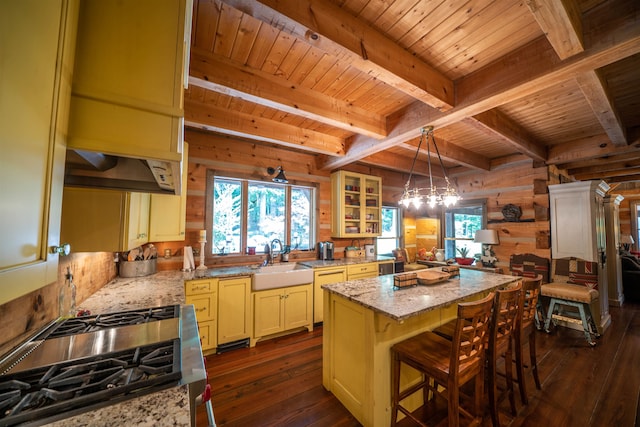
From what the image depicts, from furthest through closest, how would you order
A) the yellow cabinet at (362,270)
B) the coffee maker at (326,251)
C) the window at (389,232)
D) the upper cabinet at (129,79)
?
1. the window at (389,232)
2. the coffee maker at (326,251)
3. the yellow cabinet at (362,270)
4. the upper cabinet at (129,79)

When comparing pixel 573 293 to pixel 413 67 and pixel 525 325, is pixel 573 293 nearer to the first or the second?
pixel 525 325

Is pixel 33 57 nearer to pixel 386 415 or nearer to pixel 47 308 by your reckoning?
pixel 47 308

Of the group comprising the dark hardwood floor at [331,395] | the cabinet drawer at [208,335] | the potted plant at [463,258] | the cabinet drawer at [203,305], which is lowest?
the dark hardwood floor at [331,395]

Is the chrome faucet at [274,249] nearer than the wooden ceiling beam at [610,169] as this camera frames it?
Yes

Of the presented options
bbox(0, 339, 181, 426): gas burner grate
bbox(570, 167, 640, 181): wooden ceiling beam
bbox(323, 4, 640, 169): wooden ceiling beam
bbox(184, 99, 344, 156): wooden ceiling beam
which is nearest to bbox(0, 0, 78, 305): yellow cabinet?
bbox(0, 339, 181, 426): gas burner grate

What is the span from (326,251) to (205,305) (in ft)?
6.33

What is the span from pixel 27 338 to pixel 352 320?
180 centimetres

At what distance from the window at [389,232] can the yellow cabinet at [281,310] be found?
2.31 meters

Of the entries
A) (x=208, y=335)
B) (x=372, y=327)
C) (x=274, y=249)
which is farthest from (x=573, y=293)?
(x=208, y=335)

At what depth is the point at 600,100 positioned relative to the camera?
2.05 meters

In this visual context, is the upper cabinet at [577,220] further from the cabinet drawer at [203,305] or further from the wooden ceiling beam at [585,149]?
the cabinet drawer at [203,305]

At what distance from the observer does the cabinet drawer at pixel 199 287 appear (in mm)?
2520

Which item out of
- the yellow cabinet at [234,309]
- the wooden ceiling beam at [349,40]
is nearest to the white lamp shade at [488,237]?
the wooden ceiling beam at [349,40]

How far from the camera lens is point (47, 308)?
1.35 metres
